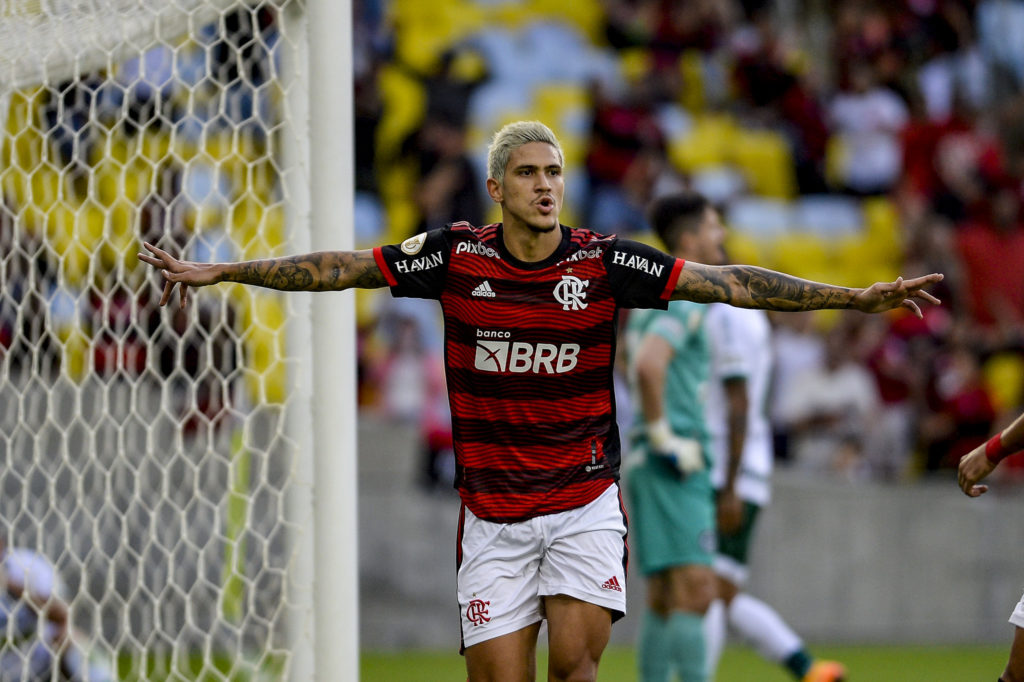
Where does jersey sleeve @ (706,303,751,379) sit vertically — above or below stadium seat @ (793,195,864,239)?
below

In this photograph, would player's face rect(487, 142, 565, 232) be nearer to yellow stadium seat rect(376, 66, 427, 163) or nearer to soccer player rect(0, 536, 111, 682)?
soccer player rect(0, 536, 111, 682)

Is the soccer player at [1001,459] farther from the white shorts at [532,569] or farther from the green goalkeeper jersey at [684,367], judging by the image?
the green goalkeeper jersey at [684,367]

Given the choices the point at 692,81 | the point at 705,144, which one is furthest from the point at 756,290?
the point at 692,81

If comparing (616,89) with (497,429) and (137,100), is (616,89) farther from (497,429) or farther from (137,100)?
(497,429)

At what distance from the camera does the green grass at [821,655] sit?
7.96 meters

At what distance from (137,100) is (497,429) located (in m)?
2.37

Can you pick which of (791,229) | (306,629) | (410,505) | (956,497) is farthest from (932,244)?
(306,629)

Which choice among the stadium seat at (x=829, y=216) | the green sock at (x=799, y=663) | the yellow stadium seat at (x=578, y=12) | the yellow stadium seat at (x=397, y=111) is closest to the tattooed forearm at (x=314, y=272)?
the green sock at (x=799, y=663)

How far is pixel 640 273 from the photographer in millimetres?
4094

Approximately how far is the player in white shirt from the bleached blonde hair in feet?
7.18

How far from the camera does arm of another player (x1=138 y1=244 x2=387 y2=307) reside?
13.0 feet

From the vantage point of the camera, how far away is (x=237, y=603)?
6.47 m

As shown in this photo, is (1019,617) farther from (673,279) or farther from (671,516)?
(671,516)

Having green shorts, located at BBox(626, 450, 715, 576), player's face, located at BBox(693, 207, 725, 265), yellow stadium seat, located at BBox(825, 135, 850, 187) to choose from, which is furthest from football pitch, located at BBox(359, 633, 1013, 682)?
yellow stadium seat, located at BBox(825, 135, 850, 187)
